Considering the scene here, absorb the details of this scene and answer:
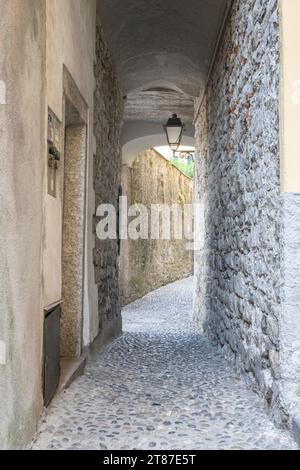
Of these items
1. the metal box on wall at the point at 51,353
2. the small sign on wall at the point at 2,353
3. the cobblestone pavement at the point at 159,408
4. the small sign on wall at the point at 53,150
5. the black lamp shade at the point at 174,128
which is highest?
the black lamp shade at the point at 174,128

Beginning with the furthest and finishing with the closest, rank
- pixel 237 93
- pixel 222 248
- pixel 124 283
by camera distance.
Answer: pixel 124 283
pixel 222 248
pixel 237 93

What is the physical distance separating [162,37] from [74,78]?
94.4 inches

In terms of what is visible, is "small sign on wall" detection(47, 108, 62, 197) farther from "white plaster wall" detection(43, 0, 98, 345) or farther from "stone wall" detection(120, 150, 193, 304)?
"stone wall" detection(120, 150, 193, 304)

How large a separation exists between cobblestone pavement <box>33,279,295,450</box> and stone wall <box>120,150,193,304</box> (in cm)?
581

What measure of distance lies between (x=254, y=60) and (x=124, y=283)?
7.44 metres

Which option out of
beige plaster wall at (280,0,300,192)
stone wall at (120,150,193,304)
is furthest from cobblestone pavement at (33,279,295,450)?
stone wall at (120,150,193,304)

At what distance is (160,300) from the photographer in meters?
11.5

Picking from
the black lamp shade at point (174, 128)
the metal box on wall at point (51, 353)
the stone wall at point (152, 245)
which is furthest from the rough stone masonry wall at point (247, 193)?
the stone wall at point (152, 245)

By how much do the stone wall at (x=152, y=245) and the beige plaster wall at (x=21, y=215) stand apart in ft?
25.1

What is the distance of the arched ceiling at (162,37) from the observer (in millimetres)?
4859

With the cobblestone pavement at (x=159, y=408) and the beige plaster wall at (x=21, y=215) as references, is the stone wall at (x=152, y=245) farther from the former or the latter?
the beige plaster wall at (x=21, y=215)

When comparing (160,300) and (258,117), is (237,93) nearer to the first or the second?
(258,117)

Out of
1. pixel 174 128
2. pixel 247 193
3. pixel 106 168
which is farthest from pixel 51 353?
pixel 174 128
